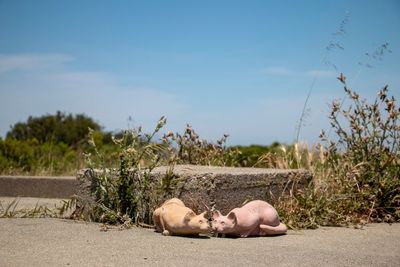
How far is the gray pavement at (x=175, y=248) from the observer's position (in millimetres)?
3426

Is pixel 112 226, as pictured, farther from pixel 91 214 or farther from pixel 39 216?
pixel 39 216

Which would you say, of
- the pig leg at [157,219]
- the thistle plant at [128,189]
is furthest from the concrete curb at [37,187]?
the pig leg at [157,219]

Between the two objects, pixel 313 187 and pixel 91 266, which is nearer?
pixel 91 266

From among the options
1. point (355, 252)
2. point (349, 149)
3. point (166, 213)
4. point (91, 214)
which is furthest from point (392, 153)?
point (91, 214)

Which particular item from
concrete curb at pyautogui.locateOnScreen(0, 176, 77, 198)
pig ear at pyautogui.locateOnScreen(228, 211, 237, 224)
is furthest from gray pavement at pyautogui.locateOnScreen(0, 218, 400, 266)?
concrete curb at pyautogui.locateOnScreen(0, 176, 77, 198)

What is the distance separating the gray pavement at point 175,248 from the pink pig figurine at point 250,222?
103mm

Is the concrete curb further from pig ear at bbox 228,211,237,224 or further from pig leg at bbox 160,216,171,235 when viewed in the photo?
pig ear at bbox 228,211,237,224

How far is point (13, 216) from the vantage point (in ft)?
17.5

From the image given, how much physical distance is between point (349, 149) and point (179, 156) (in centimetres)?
206

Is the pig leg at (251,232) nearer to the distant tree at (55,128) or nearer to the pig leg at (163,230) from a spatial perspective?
the pig leg at (163,230)

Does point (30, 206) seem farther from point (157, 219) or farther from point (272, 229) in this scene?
point (272, 229)

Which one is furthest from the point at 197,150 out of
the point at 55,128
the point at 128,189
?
the point at 55,128

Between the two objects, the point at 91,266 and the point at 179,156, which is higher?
the point at 179,156

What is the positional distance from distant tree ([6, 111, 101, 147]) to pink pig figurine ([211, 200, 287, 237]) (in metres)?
14.3
